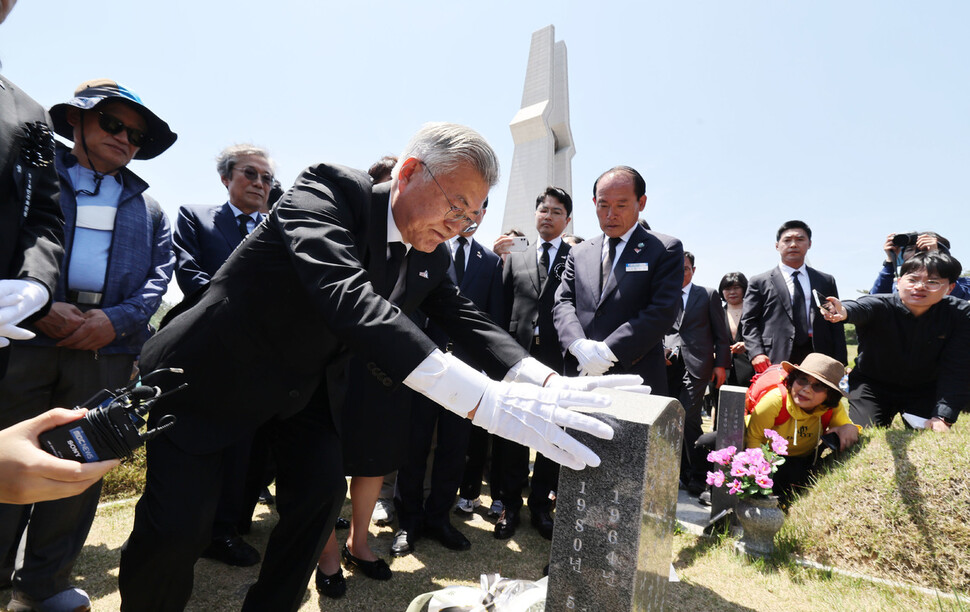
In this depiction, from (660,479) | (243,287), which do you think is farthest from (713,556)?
(243,287)

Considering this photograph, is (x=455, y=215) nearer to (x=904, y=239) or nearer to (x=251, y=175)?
(x=251, y=175)

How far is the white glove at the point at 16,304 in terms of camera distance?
5.09ft

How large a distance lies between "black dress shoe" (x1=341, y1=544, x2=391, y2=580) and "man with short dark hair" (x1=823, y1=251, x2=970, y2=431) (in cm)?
396

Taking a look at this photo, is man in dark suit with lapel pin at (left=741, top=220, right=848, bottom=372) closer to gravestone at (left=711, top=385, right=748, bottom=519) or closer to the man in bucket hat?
gravestone at (left=711, top=385, right=748, bottom=519)

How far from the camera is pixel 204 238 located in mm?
3723

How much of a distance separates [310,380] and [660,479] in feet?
4.77

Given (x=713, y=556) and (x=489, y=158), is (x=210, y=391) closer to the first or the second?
(x=489, y=158)

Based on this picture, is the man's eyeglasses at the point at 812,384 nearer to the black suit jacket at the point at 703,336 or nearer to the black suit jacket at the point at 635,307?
the black suit jacket at the point at 635,307

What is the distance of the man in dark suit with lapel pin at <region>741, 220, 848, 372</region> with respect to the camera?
16.4 ft

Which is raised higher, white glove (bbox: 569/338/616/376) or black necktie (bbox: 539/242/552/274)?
black necktie (bbox: 539/242/552/274)

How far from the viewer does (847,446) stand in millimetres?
3902

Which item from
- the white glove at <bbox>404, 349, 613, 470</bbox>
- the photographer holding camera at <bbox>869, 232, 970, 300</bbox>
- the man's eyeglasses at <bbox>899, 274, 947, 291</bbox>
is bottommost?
the white glove at <bbox>404, 349, 613, 470</bbox>

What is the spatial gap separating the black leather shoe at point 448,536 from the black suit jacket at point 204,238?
2.49 metres

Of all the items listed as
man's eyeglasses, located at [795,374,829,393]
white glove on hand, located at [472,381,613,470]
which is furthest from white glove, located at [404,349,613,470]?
man's eyeglasses, located at [795,374,829,393]
